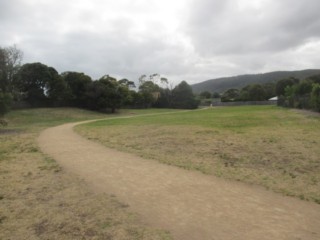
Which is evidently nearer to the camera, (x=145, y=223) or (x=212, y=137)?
(x=145, y=223)

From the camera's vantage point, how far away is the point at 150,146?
11.7 m

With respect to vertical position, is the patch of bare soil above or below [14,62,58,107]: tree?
below

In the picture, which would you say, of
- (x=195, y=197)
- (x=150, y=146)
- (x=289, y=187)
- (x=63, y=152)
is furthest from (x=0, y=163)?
(x=289, y=187)

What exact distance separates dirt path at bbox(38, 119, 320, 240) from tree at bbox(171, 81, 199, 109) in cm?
6951

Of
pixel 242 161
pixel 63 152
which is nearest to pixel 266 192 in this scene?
pixel 242 161

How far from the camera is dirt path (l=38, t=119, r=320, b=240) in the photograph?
427cm

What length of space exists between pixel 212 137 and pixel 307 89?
4068cm

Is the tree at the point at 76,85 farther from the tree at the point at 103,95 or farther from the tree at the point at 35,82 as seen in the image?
the tree at the point at 35,82

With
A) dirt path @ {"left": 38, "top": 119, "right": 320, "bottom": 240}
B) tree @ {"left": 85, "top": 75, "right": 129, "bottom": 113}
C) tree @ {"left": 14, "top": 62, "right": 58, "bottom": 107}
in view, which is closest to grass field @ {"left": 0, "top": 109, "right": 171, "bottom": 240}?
dirt path @ {"left": 38, "top": 119, "right": 320, "bottom": 240}

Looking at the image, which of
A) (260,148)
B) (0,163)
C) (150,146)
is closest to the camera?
(0,163)

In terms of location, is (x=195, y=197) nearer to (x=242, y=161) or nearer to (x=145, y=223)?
(x=145, y=223)

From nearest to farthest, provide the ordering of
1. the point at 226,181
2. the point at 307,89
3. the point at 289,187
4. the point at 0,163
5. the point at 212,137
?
the point at 289,187
the point at 226,181
the point at 0,163
the point at 212,137
the point at 307,89

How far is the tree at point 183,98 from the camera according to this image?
7769 centimetres

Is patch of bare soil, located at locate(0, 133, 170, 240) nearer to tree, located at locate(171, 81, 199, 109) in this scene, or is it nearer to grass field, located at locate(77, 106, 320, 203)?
grass field, located at locate(77, 106, 320, 203)
